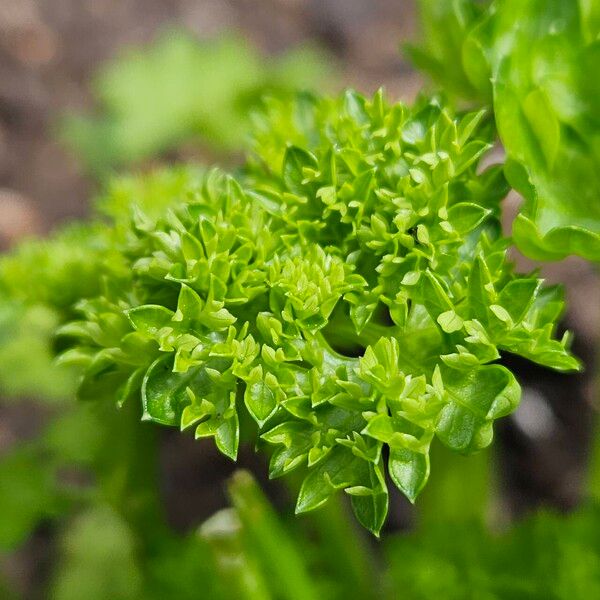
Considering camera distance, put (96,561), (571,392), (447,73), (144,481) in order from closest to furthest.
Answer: (447,73) < (144,481) < (96,561) < (571,392)

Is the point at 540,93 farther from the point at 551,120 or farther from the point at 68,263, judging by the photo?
the point at 68,263

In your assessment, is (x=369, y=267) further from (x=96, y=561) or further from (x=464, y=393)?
(x=96, y=561)

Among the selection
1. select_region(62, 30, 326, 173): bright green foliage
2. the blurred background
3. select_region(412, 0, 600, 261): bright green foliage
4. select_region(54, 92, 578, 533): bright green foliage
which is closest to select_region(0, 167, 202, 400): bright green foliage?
select_region(54, 92, 578, 533): bright green foliage

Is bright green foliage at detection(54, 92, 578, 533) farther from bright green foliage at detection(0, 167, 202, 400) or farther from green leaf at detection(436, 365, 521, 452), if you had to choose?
bright green foliage at detection(0, 167, 202, 400)

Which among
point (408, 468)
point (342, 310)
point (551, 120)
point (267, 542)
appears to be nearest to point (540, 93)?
point (551, 120)

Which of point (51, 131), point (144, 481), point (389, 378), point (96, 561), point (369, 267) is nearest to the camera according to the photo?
point (389, 378)

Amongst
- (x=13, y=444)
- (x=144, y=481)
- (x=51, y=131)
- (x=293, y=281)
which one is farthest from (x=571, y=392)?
(x=51, y=131)

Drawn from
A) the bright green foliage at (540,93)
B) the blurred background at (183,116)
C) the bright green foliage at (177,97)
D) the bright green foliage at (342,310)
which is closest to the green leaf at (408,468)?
the bright green foliage at (342,310)
